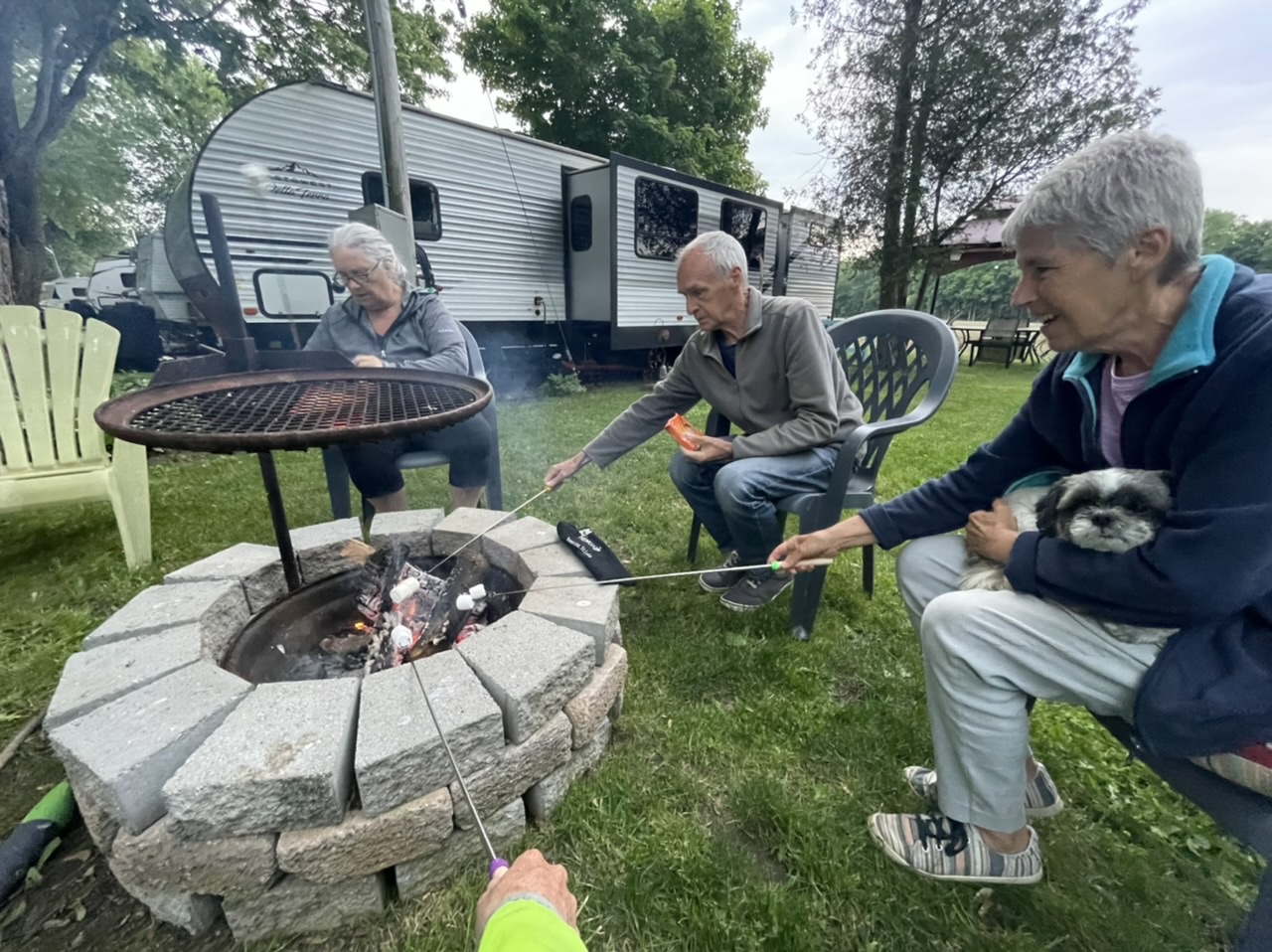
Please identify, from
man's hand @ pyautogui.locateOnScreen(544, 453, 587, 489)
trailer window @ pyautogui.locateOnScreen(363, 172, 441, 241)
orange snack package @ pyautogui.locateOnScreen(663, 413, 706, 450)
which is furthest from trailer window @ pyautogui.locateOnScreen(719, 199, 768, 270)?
man's hand @ pyautogui.locateOnScreen(544, 453, 587, 489)

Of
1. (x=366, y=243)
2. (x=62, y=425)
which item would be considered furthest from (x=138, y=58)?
(x=366, y=243)

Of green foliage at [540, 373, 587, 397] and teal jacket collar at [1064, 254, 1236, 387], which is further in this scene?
green foliage at [540, 373, 587, 397]

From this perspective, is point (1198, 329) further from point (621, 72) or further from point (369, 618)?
point (621, 72)

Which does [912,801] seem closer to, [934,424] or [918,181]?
[934,424]

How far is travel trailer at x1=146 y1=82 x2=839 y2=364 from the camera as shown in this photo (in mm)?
4910

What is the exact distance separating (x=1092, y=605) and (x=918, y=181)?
46.2 feet

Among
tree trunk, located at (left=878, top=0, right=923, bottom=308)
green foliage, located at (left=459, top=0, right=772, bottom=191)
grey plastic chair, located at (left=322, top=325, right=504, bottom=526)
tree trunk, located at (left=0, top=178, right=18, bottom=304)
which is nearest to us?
grey plastic chair, located at (left=322, top=325, right=504, bottom=526)

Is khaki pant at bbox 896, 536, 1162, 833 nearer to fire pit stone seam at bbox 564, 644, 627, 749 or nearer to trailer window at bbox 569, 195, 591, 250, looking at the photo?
fire pit stone seam at bbox 564, 644, 627, 749

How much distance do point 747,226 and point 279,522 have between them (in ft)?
31.8

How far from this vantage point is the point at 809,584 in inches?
81.9

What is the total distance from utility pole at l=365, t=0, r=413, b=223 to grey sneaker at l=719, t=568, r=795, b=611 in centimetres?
347

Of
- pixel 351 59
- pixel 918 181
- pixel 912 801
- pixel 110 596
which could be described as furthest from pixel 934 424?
pixel 351 59

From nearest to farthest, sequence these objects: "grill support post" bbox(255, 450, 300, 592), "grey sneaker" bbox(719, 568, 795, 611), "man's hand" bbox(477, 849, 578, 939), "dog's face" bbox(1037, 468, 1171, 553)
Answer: "man's hand" bbox(477, 849, 578, 939) → "dog's face" bbox(1037, 468, 1171, 553) → "grill support post" bbox(255, 450, 300, 592) → "grey sneaker" bbox(719, 568, 795, 611)

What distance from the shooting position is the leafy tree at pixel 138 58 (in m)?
6.77
